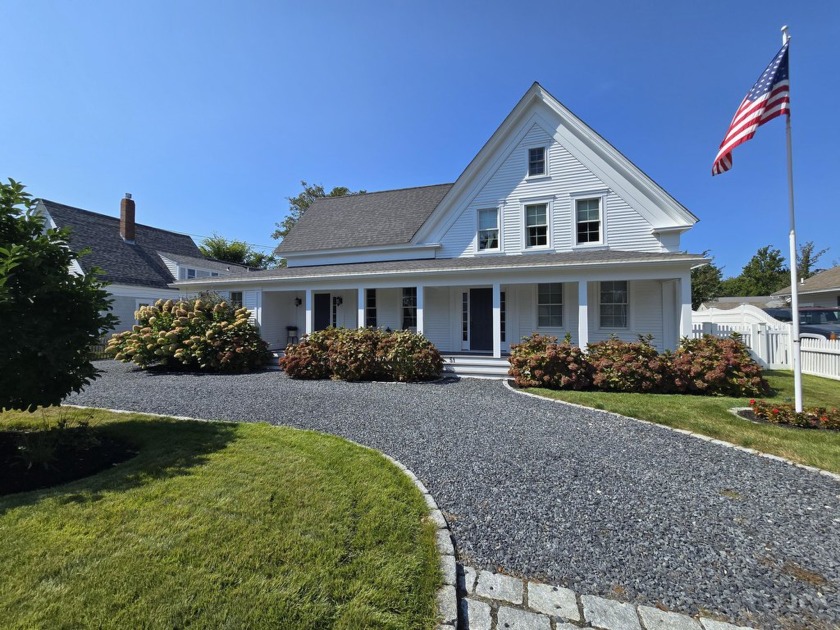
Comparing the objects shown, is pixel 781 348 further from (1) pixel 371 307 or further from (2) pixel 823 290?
(2) pixel 823 290

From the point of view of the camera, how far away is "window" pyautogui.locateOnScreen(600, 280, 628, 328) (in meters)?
12.6

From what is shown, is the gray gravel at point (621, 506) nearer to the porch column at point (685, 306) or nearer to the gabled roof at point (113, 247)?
the porch column at point (685, 306)

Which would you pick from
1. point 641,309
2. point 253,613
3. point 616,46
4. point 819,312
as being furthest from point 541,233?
point 819,312

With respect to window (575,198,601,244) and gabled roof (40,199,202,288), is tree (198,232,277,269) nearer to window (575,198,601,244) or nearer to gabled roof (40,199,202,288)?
gabled roof (40,199,202,288)

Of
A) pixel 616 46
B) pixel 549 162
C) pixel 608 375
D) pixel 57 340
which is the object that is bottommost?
pixel 608 375

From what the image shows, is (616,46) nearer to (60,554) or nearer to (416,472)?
(416,472)

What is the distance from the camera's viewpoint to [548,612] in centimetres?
226

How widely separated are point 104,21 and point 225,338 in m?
8.07

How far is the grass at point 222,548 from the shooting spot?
7.00 feet

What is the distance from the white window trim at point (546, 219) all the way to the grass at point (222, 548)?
11089 millimetres

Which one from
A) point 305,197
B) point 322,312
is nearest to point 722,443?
point 322,312

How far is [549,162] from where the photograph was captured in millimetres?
13578

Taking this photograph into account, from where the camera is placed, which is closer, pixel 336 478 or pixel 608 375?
pixel 336 478

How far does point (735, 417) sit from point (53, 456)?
31.7 ft
